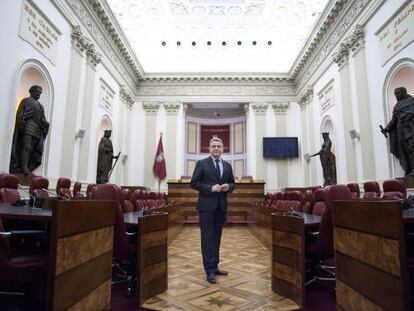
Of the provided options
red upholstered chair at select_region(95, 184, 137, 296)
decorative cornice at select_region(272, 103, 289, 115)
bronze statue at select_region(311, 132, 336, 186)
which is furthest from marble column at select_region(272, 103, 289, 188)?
red upholstered chair at select_region(95, 184, 137, 296)

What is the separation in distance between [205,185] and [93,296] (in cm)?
125

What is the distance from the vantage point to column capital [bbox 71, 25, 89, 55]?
6555mm

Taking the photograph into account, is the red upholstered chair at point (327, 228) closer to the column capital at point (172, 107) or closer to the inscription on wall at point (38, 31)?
the inscription on wall at point (38, 31)

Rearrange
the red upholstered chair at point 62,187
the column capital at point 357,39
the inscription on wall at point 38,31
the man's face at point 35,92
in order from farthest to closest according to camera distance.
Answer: the column capital at point 357,39, the man's face at point 35,92, the inscription on wall at point 38,31, the red upholstered chair at point 62,187

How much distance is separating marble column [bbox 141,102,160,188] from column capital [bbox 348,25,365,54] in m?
7.43

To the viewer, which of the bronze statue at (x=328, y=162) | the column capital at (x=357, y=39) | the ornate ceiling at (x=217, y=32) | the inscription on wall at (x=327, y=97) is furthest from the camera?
the ornate ceiling at (x=217, y=32)

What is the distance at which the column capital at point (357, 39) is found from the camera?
6.41 metres

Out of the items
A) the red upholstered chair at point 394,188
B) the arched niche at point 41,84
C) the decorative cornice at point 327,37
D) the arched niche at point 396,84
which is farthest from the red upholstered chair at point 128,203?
the decorative cornice at point 327,37

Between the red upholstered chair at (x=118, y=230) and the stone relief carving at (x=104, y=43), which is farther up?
the stone relief carving at (x=104, y=43)

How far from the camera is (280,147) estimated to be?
11156 mm

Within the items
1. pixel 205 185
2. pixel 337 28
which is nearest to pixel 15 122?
pixel 205 185

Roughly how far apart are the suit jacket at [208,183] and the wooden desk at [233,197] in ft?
17.5

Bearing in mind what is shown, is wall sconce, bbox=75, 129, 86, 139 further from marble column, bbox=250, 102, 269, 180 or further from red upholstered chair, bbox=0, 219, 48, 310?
marble column, bbox=250, 102, 269, 180

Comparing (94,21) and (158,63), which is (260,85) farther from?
(94,21)
